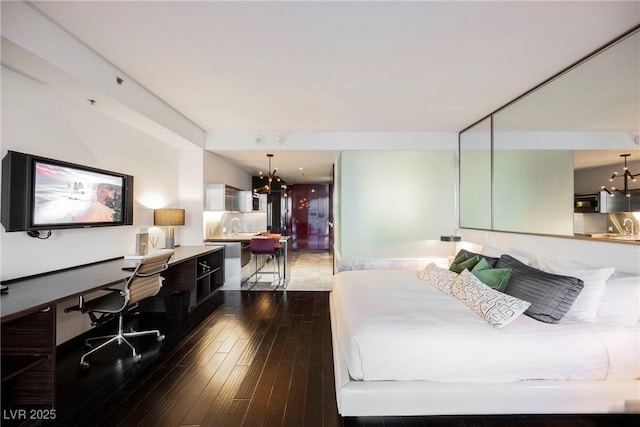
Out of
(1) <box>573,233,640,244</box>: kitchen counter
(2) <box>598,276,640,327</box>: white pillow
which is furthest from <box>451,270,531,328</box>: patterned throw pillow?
(1) <box>573,233,640,244</box>: kitchen counter

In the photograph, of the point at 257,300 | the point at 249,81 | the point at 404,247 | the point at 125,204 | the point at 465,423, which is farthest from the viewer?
the point at 404,247

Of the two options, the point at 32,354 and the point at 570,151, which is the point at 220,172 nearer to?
the point at 32,354

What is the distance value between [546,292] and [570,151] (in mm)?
1633

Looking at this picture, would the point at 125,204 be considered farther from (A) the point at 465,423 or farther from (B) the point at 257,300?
(A) the point at 465,423

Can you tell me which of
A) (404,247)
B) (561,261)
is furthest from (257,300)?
(561,261)

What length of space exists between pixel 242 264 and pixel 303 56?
358cm

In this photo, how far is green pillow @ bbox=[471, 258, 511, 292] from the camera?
232cm

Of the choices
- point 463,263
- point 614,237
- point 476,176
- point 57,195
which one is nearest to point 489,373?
point 463,263

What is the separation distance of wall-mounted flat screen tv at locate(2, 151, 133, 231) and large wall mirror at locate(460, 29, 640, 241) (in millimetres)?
4737

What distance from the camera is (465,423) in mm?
1723

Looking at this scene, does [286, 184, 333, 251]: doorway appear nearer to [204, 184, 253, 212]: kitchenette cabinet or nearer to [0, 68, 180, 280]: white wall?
[204, 184, 253, 212]: kitchenette cabinet

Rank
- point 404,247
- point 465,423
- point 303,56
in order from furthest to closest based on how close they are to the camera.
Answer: point 404,247
point 303,56
point 465,423

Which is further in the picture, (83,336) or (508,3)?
(83,336)

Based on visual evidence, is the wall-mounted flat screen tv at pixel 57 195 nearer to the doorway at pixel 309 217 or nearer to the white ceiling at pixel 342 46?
the white ceiling at pixel 342 46
